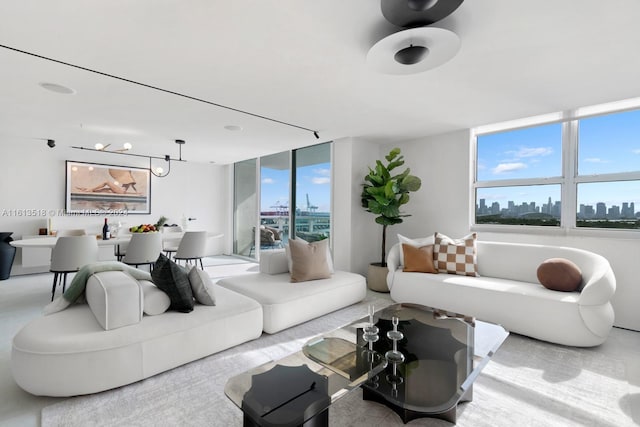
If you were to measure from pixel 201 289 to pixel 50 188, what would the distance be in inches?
201

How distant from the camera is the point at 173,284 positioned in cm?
229

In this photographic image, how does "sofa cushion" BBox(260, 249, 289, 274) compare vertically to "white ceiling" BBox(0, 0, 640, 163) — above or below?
below

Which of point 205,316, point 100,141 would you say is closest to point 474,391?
point 205,316

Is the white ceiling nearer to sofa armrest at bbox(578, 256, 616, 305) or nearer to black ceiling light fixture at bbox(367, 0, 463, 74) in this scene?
black ceiling light fixture at bbox(367, 0, 463, 74)


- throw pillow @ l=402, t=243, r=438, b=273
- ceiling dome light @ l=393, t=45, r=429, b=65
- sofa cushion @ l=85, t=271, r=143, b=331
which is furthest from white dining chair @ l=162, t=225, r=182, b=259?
ceiling dome light @ l=393, t=45, r=429, b=65

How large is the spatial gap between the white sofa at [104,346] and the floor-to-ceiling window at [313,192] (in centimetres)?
316

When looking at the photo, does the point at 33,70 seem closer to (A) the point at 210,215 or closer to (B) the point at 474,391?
(B) the point at 474,391

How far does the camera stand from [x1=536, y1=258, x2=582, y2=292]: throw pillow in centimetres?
277

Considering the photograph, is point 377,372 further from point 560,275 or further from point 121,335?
point 560,275

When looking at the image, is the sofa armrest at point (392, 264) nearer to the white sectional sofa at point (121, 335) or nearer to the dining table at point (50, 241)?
the white sectional sofa at point (121, 335)

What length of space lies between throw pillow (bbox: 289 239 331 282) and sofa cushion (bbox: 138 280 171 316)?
135cm

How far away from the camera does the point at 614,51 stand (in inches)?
83.2

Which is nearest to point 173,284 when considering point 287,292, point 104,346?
point 104,346

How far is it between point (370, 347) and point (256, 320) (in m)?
1.15
